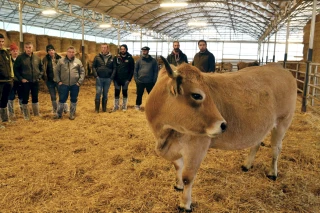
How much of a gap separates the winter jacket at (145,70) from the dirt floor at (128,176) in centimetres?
241

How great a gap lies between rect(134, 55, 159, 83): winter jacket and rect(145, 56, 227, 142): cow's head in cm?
538

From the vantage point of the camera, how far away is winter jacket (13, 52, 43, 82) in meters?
6.55

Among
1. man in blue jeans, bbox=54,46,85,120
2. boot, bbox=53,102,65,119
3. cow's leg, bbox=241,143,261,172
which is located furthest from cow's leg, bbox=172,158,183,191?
boot, bbox=53,102,65,119

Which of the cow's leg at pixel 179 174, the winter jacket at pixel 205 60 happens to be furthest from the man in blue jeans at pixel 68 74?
the cow's leg at pixel 179 174

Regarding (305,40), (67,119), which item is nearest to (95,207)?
(67,119)

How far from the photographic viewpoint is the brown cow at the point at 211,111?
8.31 ft

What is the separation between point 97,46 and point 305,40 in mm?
15802

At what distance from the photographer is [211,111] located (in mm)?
2508

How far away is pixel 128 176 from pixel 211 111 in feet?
6.38

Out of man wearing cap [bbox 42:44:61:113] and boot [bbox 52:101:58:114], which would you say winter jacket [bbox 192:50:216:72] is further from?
boot [bbox 52:101:58:114]

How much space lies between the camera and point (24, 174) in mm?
3920

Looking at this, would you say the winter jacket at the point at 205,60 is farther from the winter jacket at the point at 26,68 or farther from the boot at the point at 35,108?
the boot at the point at 35,108

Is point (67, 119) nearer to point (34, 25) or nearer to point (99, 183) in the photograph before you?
point (99, 183)

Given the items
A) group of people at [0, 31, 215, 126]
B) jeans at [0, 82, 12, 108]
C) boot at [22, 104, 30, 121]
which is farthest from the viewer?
boot at [22, 104, 30, 121]
